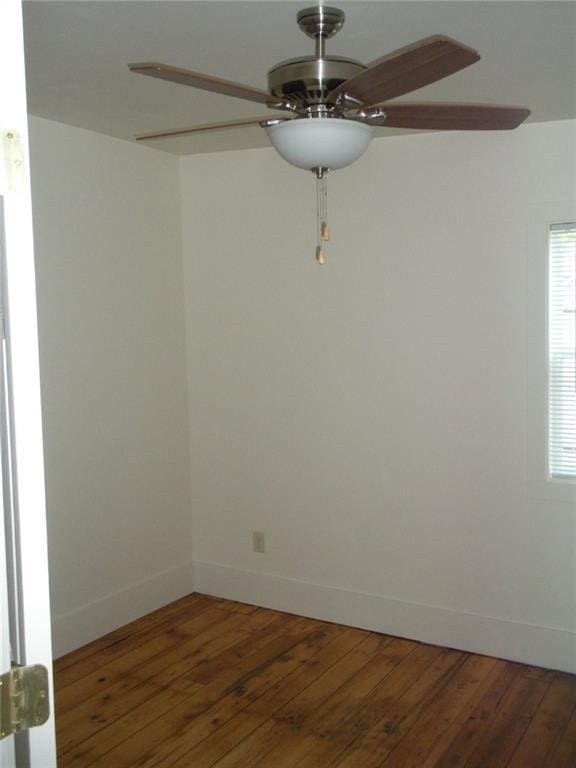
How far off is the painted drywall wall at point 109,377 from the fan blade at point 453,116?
6.17 feet

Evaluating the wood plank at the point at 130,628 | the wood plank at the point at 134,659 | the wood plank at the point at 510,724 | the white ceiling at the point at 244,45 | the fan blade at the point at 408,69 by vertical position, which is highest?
the white ceiling at the point at 244,45

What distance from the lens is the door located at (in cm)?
107

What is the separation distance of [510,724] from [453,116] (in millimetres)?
2248

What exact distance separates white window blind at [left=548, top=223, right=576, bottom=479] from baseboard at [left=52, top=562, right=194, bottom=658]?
6.93 ft

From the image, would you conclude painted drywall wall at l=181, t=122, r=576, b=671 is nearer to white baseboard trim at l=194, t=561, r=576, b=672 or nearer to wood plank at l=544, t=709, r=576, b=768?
white baseboard trim at l=194, t=561, r=576, b=672

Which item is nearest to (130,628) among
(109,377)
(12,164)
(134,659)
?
(134,659)

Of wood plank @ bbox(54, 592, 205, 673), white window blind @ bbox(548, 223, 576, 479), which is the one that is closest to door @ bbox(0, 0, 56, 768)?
wood plank @ bbox(54, 592, 205, 673)

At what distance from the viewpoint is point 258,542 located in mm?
4176

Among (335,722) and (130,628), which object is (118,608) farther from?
(335,722)

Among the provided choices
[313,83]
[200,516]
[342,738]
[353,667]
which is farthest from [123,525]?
[313,83]

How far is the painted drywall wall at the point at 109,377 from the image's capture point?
3.49 meters

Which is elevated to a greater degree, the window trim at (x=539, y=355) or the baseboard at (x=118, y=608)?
the window trim at (x=539, y=355)

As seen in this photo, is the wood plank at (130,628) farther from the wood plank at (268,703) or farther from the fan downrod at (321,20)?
the fan downrod at (321,20)

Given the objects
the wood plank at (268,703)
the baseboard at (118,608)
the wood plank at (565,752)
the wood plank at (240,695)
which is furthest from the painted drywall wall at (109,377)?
the wood plank at (565,752)
